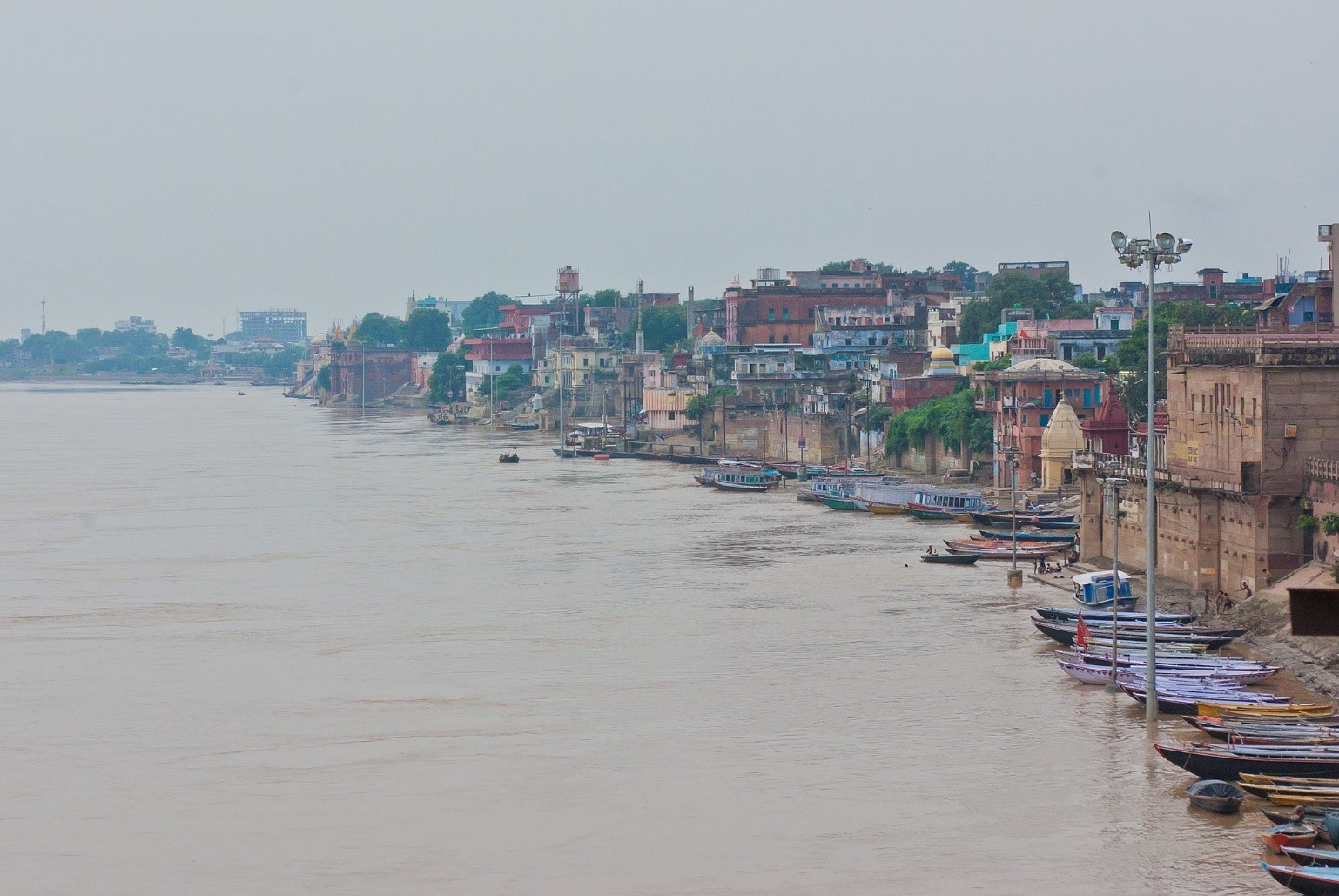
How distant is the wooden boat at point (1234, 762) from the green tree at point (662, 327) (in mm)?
127249

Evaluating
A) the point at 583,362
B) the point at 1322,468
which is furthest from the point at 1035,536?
the point at 583,362

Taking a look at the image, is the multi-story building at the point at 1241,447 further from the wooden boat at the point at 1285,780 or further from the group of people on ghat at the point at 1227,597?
the wooden boat at the point at 1285,780

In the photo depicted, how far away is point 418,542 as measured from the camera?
5931 cm

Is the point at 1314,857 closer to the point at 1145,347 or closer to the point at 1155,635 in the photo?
the point at 1155,635

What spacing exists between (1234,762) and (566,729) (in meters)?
10.5

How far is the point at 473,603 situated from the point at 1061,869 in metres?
23.9

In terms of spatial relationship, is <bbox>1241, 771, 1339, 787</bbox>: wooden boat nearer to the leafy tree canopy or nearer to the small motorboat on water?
the small motorboat on water

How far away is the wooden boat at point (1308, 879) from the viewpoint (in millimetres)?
20375

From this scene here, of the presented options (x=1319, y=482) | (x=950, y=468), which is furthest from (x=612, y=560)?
(x=950, y=468)

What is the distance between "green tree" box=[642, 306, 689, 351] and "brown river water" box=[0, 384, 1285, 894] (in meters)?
94.5

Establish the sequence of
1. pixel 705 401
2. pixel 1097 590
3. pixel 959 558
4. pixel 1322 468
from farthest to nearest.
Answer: pixel 705 401 → pixel 959 558 → pixel 1097 590 → pixel 1322 468

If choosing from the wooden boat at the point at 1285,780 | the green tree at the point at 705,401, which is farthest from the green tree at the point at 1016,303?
the wooden boat at the point at 1285,780

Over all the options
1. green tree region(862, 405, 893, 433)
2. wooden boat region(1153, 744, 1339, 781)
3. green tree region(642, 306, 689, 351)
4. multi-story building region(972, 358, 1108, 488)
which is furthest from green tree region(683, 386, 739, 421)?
wooden boat region(1153, 744, 1339, 781)

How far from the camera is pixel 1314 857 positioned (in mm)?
21203
